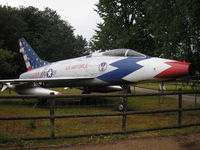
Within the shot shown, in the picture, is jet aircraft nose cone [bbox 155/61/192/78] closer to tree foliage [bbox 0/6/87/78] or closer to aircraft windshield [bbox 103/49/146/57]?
aircraft windshield [bbox 103/49/146/57]

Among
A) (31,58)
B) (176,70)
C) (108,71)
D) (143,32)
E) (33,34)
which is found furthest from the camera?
(33,34)

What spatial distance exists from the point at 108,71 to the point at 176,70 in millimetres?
3224

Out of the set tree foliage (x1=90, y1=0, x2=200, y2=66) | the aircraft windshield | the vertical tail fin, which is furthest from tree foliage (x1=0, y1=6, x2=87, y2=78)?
the aircraft windshield

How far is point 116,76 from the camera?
1122cm

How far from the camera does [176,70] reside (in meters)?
9.40

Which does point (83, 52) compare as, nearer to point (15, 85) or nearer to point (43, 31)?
point (43, 31)

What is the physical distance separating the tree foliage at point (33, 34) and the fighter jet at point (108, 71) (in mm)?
24813

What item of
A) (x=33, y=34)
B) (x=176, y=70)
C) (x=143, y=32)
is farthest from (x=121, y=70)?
(x=33, y=34)

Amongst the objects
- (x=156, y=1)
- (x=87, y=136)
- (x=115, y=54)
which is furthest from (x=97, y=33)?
(x=87, y=136)

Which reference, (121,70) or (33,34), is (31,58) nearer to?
(121,70)

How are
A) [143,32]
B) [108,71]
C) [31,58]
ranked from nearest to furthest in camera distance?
[108,71] < [31,58] < [143,32]

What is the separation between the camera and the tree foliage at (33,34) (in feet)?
135

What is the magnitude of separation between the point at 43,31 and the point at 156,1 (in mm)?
45575

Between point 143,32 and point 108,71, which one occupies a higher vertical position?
point 143,32
